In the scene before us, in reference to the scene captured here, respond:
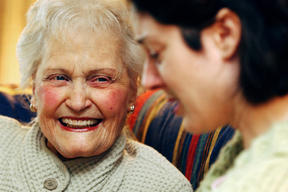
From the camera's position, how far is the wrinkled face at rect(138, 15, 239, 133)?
0.82 metres

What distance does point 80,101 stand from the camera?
58.1 inches

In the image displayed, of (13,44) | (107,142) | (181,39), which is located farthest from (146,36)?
(13,44)

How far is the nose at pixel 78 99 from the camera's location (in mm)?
1475

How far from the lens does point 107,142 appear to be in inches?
61.0

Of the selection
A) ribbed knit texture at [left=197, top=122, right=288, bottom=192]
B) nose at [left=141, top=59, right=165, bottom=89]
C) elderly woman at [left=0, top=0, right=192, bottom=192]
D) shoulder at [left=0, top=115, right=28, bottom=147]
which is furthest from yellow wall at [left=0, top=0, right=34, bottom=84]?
ribbed knit texture at [left=197, top=122, right=288, bottom=192]

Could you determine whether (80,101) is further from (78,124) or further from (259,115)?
(259,115)

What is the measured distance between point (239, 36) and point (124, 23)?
2.72 feet

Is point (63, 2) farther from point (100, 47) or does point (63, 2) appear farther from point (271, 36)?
point (271, 36)

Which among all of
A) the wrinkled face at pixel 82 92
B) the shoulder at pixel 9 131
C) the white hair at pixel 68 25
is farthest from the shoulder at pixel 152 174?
the shoulder at pixel 9 131

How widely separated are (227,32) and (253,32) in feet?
0.17

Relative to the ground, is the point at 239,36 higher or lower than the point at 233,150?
higher

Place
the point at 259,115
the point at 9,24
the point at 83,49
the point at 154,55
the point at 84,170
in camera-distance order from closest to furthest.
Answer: the point at 259,115, the point at 154,55, the point at 83,49, the point at 84,170, the point at 9,24

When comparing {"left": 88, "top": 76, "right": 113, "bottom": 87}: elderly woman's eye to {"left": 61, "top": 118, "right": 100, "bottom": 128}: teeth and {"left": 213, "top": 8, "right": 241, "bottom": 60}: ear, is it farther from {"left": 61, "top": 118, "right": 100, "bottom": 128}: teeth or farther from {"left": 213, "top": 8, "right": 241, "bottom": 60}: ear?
{"left": 213, "top": 8, "right": 241, "bottom": 60}: ear

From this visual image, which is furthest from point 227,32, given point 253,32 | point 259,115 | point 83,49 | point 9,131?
point 9,131
